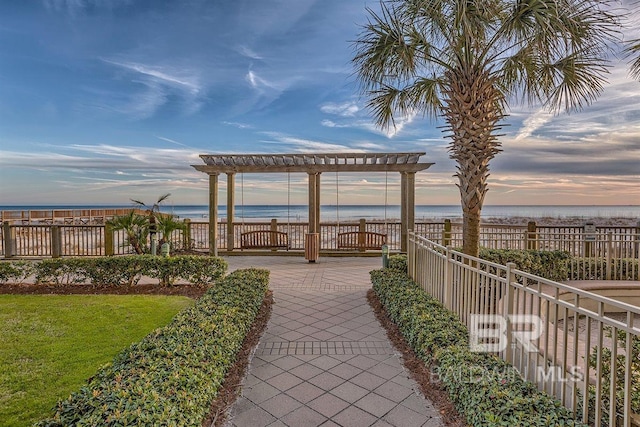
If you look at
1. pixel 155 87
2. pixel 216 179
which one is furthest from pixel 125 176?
pixel 216 179

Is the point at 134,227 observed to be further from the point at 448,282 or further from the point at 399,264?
the point at 448,282

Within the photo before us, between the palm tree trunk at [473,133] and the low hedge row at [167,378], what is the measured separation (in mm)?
3422

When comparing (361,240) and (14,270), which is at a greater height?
(361,240)

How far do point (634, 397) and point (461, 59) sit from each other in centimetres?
408

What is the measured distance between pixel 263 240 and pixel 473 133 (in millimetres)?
6599

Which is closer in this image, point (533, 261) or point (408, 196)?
point (533, 261)

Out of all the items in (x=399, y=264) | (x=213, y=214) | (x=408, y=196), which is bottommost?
(x=399, y=264)

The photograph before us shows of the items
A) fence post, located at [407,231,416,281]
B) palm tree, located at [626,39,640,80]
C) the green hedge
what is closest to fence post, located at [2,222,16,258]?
fence post, located at [407,231,416,281]

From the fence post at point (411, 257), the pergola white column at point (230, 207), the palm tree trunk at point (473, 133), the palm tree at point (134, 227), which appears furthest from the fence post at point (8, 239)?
the palm tree trunk at point (473, 133)

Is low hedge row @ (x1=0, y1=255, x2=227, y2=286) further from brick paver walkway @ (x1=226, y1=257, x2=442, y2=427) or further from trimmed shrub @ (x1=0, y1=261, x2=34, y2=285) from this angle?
brick paver walkway @ (x1=226, y1=257, x2=442, y2=427)

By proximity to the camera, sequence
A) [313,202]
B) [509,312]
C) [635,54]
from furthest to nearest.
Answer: [313,202]
[635,54]
[509,312]

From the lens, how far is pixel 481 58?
4.49m

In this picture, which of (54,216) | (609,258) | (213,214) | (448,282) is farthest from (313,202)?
(54,216)

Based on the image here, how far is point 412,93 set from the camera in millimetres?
5695
